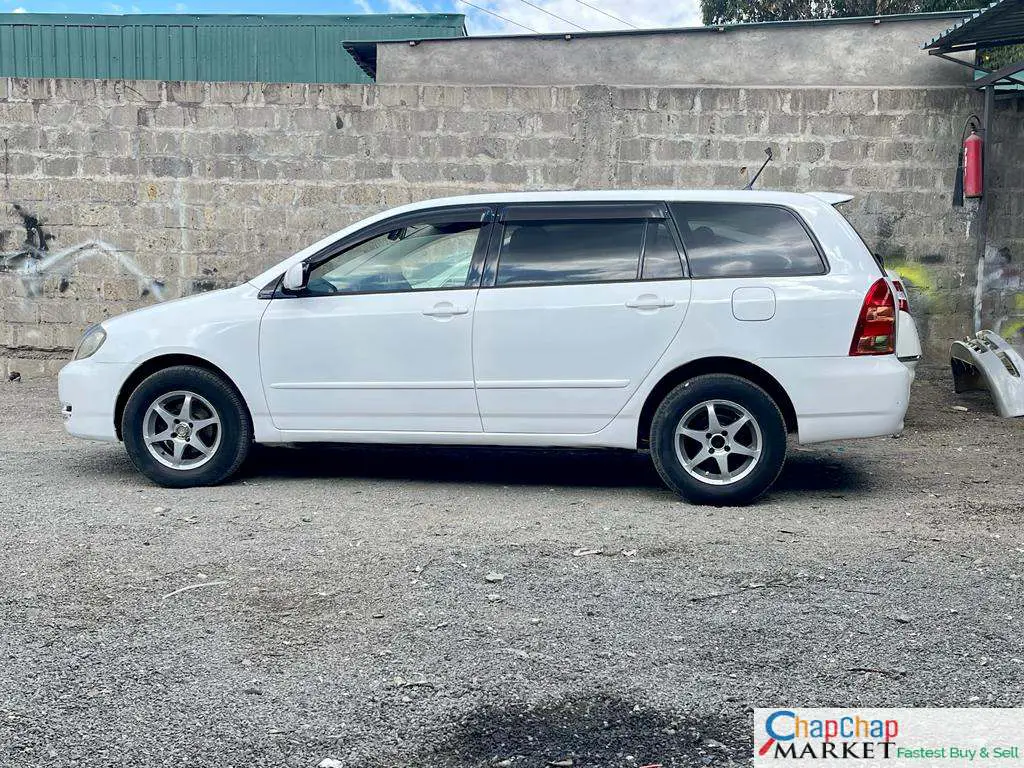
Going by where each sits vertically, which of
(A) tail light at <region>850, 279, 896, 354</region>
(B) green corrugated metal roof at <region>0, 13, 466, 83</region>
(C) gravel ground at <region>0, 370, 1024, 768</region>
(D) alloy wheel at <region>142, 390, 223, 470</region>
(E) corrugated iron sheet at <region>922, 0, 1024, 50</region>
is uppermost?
(B) green corrugated metal roof at <region>0, 13, 466, 83</region>

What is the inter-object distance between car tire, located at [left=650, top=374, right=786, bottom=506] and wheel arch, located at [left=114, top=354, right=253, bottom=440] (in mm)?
2422

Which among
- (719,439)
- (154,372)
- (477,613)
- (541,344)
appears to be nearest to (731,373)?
(719,439)

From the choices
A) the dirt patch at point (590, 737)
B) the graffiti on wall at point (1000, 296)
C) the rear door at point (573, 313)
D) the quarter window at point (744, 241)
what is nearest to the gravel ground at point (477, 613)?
the dirt patch at point (590, 737)

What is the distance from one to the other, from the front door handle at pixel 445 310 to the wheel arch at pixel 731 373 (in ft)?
3.76

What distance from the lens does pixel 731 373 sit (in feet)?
20.0

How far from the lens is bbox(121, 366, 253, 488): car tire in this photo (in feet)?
21.0

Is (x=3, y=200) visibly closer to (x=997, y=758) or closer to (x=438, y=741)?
(x=438, y=741)

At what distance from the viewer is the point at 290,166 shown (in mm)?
10742

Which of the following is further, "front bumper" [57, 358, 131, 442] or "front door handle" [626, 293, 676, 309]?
"front bumper" [57, 358, 131, 442]

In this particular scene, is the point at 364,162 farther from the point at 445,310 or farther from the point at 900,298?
the point at 900,298

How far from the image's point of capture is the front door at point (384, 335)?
6.25 m

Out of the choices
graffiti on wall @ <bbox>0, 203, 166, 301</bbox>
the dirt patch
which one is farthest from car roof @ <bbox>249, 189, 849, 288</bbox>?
graffiti on wall @ <bbox>0, 203, 166, 301</bbox>

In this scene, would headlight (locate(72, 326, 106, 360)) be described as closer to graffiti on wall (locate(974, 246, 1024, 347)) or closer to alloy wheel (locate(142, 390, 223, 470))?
alloy wheel (locate(142, 390, 223, 470))

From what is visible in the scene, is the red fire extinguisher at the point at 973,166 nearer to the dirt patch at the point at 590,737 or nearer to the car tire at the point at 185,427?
the car tire at the point at 185,427
